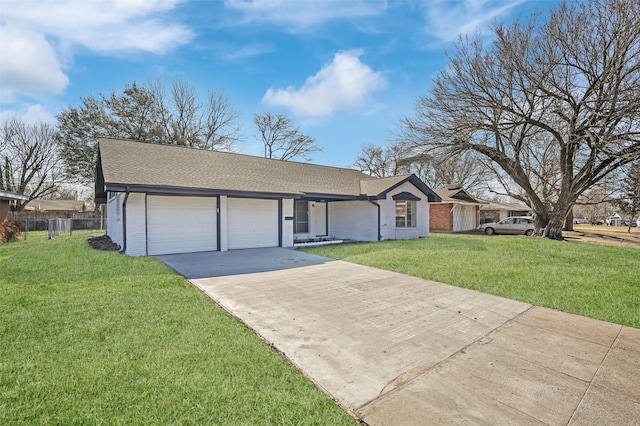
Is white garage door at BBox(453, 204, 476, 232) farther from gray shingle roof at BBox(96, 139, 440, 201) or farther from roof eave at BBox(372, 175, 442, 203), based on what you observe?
gray shingle roof at BBox(96, 139, 440, 201)

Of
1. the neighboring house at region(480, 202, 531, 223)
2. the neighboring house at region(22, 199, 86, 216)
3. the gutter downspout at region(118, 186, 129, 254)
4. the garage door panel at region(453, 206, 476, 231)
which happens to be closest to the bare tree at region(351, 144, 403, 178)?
the neighboring house at region(480, 202, 531, 223)

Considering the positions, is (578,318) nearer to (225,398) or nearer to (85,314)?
(225,398)

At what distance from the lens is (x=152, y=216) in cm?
1083

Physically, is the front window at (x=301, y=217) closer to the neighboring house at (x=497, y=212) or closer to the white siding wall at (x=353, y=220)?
the white siding wall at (x=353, y=220)

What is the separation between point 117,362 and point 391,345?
10.2 ft

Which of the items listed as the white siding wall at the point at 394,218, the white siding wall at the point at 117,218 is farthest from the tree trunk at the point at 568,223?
the white siding wall at the point at 117,218

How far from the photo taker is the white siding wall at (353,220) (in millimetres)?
15849

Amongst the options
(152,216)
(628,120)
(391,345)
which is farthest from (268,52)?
(628,120)

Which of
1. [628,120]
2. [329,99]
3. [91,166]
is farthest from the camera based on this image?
[91,166]

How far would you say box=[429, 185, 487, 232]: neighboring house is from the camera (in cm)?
2509

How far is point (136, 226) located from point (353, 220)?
10.1m

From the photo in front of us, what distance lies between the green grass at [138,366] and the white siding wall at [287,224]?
811 cm

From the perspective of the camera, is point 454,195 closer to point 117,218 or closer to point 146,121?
point 117,218

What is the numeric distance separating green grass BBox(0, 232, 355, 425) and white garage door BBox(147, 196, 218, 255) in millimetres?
5309
